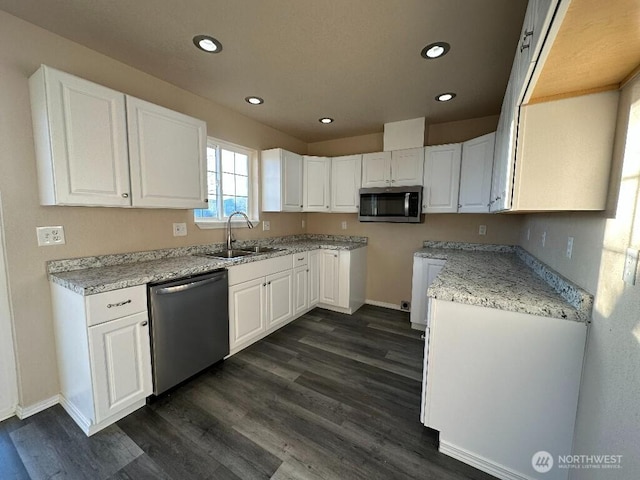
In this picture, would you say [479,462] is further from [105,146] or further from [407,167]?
[105,146]

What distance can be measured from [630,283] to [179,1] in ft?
7.67

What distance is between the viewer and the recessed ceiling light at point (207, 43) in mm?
1647

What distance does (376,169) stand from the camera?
10.9ft

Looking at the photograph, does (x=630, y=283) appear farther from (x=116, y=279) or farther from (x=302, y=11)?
(x=116, y=279)

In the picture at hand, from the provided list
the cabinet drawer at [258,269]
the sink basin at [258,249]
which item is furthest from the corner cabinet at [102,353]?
the sink basin at [258,249]

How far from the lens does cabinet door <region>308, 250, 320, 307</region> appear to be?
335 centimetres

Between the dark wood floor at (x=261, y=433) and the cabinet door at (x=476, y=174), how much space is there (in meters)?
1.75

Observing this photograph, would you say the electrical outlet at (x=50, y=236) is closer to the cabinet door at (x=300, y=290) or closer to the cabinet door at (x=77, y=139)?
the cabinet door at (x=77, y=139)

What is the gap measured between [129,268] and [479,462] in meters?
2.49

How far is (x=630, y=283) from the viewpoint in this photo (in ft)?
2.78

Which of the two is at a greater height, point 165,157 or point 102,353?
point 165,157

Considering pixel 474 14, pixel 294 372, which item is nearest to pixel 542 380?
pixel 294 372

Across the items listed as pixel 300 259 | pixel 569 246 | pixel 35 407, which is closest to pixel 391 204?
pixel 300 259

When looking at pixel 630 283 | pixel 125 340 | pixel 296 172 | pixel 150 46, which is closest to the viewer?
pixel 630 283
